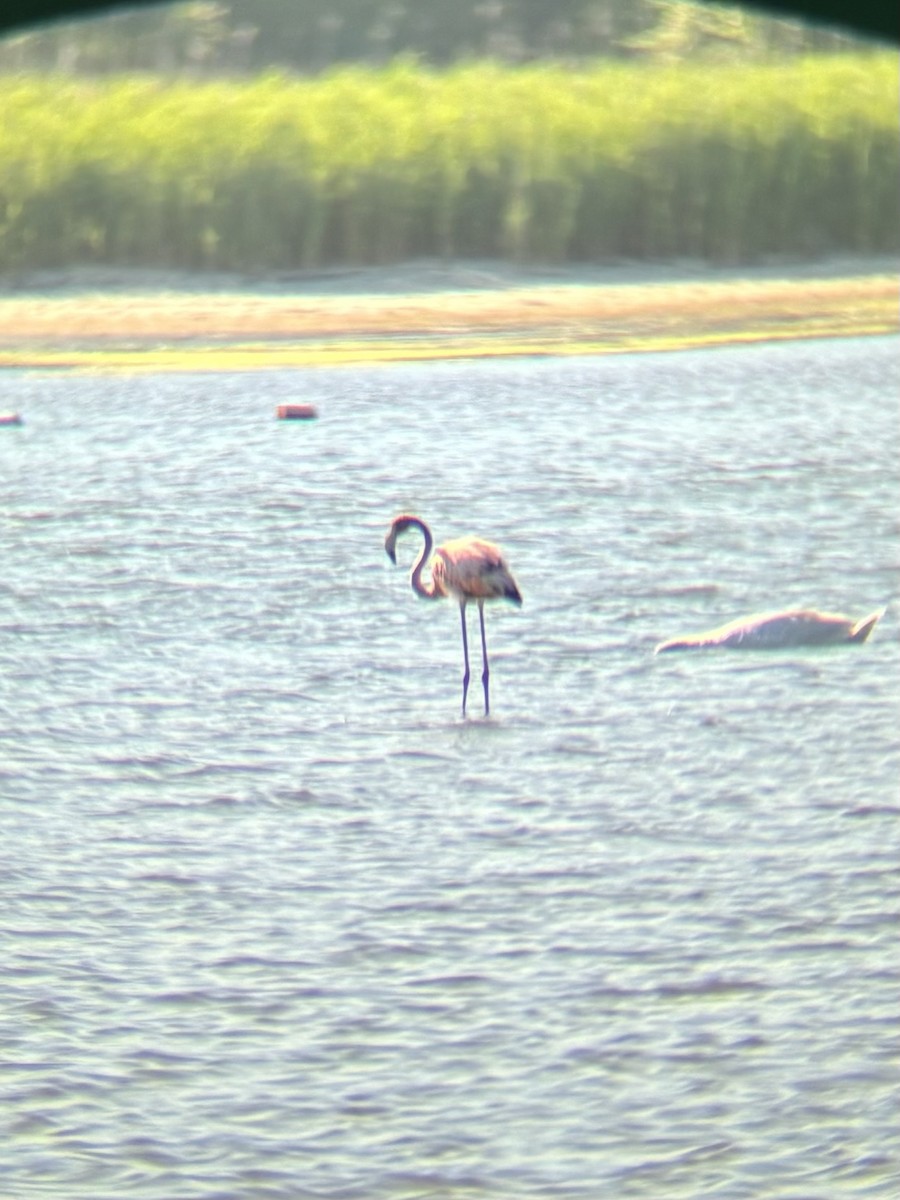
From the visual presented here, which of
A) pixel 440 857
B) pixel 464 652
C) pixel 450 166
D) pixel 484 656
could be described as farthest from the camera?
pixel 450 166

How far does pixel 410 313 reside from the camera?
22.6m

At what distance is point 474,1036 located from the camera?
6641mm

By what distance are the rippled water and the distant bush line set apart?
29.2 ft

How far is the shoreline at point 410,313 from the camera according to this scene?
21766 mm

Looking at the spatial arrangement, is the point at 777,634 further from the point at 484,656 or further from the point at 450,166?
the point at 450,166

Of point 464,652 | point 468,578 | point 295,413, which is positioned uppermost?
point 468,578

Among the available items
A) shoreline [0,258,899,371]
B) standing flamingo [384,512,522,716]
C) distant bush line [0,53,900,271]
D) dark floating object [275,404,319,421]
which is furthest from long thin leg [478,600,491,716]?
distant bush line [0,53,900,271]

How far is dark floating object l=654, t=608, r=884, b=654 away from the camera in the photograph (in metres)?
11.2

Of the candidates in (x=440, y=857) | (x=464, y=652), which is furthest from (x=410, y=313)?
(x=440, y=857)

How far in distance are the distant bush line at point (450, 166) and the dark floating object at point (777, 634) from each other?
43.2ft

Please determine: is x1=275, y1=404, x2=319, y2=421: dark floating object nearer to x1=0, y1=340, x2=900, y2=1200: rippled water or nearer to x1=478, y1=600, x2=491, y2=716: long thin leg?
x1=0, y1=340, x2=900, y2=1200: rippled water

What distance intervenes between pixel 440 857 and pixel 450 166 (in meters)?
18.5

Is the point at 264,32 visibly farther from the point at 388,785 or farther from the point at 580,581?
the point at 388,785

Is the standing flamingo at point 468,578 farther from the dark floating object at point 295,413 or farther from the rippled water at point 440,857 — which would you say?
the dark floating object at point 295,413
